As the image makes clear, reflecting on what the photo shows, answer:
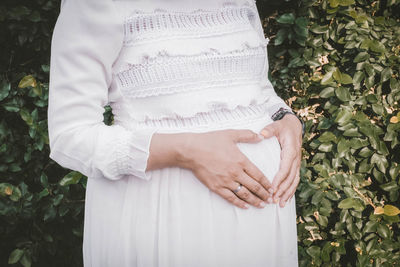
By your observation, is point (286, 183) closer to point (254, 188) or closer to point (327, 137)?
point (254, 188)

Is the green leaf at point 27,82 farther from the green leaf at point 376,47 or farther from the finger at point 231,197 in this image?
the green leaf at point 376,47

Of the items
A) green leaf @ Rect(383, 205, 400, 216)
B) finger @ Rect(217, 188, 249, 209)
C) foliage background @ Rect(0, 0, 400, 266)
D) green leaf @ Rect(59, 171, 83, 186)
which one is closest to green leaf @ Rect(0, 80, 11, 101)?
foliage background @ Rect(0, 0, 400, 266)

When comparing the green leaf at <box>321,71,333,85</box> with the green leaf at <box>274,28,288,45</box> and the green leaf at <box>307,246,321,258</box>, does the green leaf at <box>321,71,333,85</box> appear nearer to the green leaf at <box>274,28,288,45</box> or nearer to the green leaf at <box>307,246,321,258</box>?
the green leaf at <box>274,28,288,45</box>

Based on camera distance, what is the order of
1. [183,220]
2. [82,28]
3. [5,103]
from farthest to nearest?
[5,103] < [183,220] < [82,28]

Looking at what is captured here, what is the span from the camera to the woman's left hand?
42.4 inches

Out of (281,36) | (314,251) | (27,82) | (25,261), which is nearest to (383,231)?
(314,251)

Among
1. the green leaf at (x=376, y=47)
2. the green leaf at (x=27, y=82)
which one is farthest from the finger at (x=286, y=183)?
the green leaf at (x=27, y=82)

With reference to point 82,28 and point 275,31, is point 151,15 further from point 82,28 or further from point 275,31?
point 275,31

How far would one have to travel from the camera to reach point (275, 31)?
201 centimetres

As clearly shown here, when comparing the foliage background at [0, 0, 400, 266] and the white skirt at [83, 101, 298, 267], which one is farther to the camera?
the foliage background at [0, 0, 400, 266]

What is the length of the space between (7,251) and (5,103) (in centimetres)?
97

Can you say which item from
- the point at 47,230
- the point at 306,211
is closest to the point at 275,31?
the point at 306,211

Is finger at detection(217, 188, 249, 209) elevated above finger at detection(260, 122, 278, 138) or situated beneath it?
situated beneath

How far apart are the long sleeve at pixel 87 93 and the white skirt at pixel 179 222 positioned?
0.40ft
